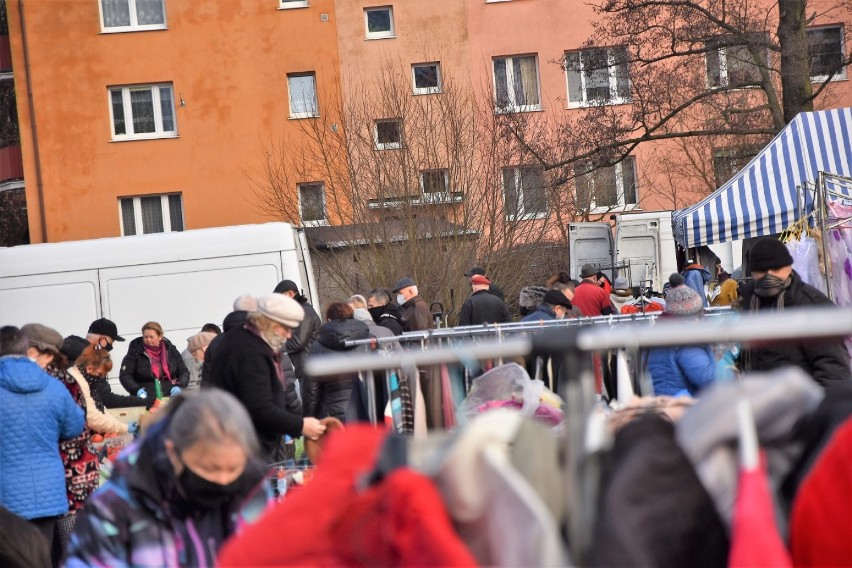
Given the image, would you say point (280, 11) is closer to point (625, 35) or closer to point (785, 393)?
point (625, 35)

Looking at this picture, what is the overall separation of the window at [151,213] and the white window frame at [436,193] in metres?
10.2

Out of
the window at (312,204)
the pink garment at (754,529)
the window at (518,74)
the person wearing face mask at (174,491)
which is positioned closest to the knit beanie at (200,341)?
the person wearing face mask at (174,491)

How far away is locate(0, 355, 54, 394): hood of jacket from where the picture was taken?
259 inches

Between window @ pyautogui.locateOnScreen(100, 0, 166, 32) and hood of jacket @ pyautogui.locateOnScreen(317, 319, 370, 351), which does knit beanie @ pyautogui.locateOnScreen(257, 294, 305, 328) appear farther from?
window @ pyautogui.locateOnScreen(100, 0, 166, 32)

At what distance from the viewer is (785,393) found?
2391 mm

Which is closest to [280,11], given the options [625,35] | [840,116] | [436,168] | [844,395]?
[436,168]

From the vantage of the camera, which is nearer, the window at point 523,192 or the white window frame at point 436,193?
the white window frame at point 436,193

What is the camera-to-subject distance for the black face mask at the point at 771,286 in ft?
23.5

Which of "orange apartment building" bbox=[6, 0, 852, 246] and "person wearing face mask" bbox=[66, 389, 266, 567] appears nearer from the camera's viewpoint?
"person wearing face mask" bbox=[66, 389, 266, 567]

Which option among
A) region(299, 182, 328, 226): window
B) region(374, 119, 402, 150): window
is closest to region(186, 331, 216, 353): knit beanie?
region(374, 119, 402, 150): window

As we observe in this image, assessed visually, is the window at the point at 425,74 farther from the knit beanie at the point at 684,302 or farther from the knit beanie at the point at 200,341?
the knit beanie at the point at 684,302

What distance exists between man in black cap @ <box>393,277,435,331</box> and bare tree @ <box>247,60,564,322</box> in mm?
7575

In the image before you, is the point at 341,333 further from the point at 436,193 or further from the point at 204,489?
the point at 436,193

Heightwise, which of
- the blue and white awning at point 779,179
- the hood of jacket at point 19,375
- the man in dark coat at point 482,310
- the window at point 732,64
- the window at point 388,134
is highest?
the window at point 732,64
